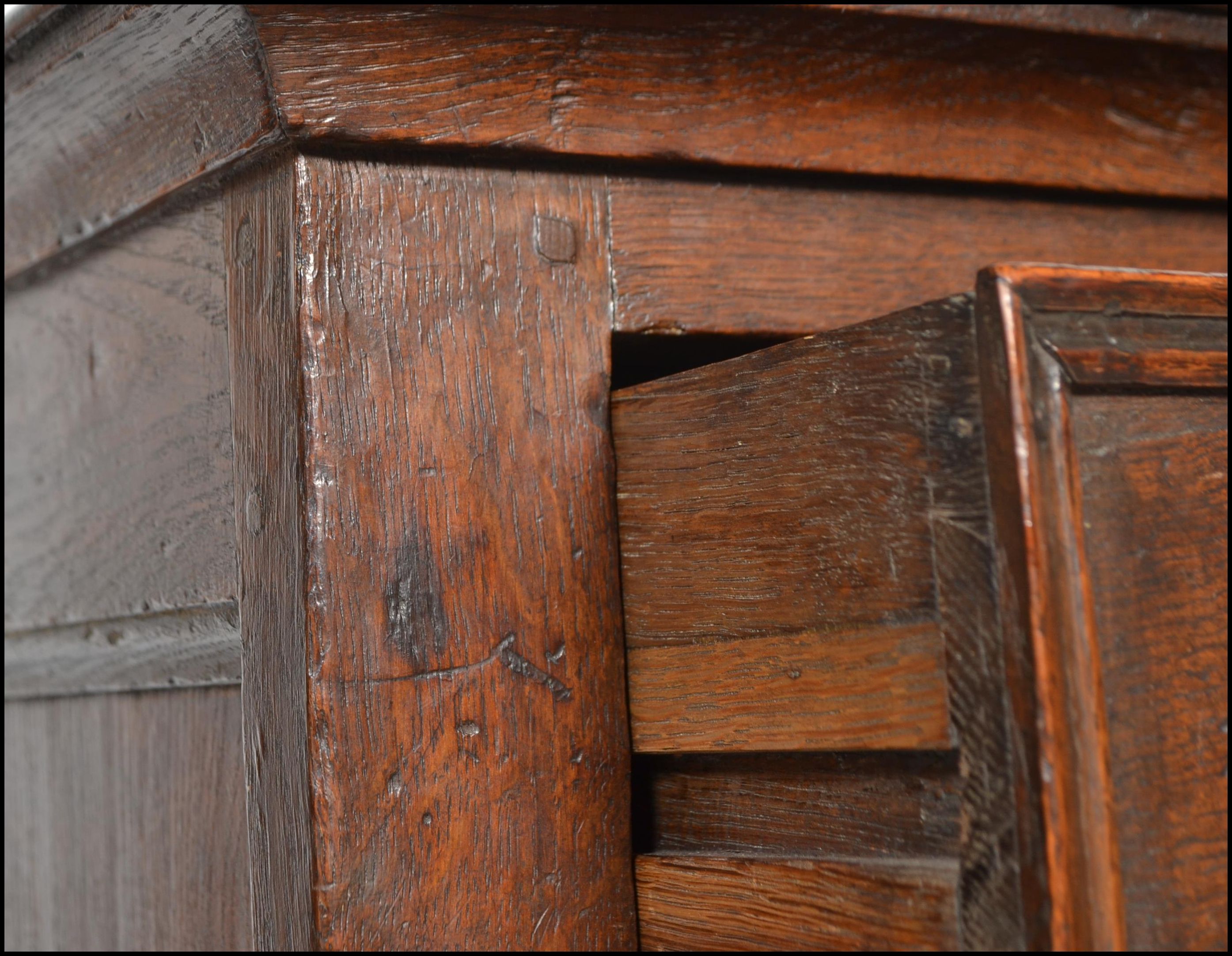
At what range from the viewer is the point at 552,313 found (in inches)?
26.1

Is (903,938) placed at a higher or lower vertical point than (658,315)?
lower

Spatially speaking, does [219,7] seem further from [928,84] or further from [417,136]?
[928,84]

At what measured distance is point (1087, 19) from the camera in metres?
0.74

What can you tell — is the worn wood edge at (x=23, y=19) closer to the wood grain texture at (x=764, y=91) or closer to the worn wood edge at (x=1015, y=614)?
the wood grain texture at (x=764, y=91)

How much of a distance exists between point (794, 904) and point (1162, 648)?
200 mm

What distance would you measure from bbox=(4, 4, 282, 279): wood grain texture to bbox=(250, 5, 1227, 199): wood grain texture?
1.5 inches

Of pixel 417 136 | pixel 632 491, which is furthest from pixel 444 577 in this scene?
pixel 417 136

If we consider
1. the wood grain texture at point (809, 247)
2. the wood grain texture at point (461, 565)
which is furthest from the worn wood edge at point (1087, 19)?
the wood grain texture at point (461, 565)

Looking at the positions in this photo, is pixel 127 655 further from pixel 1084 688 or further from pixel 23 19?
pixel 1084 688

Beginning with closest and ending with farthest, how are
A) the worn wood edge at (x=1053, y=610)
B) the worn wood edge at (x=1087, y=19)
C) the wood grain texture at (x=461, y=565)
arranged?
the worn wood edge at (x=1053, y=610) < the wood grain texture at (x=461, y=565) < the worn wood edge at (x=1087, y=19)

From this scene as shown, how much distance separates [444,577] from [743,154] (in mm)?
294

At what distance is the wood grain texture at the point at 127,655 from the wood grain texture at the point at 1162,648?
1.48ft

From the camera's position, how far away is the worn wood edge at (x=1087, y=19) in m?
0.69

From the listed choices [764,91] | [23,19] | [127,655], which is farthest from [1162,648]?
[23,19]
